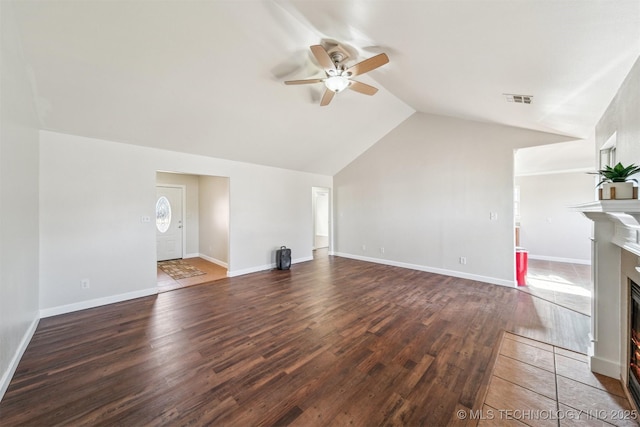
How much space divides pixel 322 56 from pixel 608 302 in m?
3.41

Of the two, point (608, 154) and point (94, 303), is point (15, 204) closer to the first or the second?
point (94, 303)

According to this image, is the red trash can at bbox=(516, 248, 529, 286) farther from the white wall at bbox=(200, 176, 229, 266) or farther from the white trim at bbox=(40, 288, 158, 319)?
the white trim at bbox=(40, 288, 158, 319)

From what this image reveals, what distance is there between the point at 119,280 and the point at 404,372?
163 inches

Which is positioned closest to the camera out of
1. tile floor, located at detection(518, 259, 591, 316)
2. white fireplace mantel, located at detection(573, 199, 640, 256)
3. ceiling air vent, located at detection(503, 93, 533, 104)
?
white fireplace mantel, located at detection(573, 199, 640, 256)

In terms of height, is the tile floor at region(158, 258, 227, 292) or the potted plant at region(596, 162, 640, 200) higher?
the potted plant at region(596, 162, 640, 200)

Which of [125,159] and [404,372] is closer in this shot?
[404,372]

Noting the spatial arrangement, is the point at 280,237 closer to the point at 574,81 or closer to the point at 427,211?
the point at 427,211

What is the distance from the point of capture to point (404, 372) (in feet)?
6.96

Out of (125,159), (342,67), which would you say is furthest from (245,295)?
(342,67)

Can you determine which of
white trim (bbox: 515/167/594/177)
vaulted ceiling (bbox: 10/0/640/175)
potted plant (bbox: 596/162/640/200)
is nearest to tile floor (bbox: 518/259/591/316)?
white trim (bbox: 515/167/594/177)

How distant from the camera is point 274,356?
2.35 meters

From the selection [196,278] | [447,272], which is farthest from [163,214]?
[447,272]

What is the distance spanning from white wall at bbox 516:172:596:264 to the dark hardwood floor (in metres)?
3.62

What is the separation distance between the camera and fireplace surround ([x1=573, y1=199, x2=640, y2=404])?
76.9 inches
